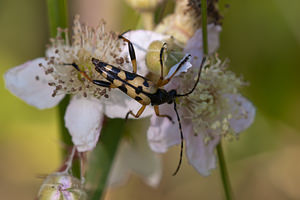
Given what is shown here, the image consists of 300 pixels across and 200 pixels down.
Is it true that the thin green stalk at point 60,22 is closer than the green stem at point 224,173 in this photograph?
Yes

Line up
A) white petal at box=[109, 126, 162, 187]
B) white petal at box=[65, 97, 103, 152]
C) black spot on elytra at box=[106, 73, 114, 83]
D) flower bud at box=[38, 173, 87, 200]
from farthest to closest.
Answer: white petal at box=[109, 126, 162, 187], black spot on elytra at box=[106, 73, 114, 83], white petal at box=[65, 97, 103, 152], flower bud at box=[38, 173, 87, 200]

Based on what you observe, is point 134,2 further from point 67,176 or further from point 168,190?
point 168,190

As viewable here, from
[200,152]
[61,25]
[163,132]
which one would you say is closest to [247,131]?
[200,152]

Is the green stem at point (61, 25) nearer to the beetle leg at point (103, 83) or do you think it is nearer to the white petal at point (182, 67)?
the beetle leg at point (103, 83)

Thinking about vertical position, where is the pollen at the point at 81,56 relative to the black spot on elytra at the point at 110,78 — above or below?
above

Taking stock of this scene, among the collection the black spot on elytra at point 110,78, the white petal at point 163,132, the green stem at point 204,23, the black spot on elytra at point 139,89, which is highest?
the green stem at point 204,23

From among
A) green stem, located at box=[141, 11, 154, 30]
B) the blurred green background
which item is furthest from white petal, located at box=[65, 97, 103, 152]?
the blurred green background

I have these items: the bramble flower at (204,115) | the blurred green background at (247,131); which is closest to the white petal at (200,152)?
the bramble flower at (204,115)

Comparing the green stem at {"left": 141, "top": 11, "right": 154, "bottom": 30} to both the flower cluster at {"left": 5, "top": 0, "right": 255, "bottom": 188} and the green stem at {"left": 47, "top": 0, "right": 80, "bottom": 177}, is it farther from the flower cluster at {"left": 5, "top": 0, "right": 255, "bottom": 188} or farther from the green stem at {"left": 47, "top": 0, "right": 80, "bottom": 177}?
the green stem at {"left": 47, "top": 0, "right": 80, "bottom": 177}
